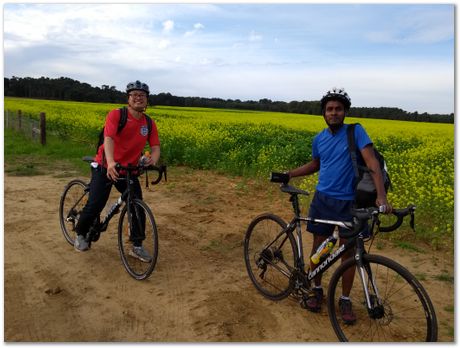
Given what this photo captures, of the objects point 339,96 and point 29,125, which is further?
point 29,125

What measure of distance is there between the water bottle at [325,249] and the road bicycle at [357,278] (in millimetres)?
50

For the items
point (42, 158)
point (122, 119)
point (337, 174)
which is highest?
point (122, 119)

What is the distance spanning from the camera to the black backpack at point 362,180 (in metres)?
3.16

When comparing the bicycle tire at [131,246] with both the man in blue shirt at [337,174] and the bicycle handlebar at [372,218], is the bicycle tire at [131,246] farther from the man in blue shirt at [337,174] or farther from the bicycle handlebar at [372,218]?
the bicycle handlebar at [372,218]

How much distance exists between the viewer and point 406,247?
5.50 m

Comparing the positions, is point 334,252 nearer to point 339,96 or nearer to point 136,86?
point 339,96

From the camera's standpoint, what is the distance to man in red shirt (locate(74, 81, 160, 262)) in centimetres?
429

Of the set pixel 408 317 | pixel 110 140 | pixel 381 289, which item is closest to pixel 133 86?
pixel 110 140

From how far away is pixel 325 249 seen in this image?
3.51m

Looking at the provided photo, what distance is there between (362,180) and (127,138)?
2.46 metres

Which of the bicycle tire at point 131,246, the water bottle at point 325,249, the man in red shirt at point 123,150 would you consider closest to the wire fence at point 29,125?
the man in red shirt at point 123,150

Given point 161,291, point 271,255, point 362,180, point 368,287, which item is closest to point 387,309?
point 368,287

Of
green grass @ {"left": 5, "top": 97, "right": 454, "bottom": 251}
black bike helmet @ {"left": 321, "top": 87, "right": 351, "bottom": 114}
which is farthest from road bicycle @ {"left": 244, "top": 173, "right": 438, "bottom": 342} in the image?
green grass @ {"left": 5, "top": 97, "right": 454, "bottom": 251}

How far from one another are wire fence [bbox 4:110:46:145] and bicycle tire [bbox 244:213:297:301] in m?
12.5
